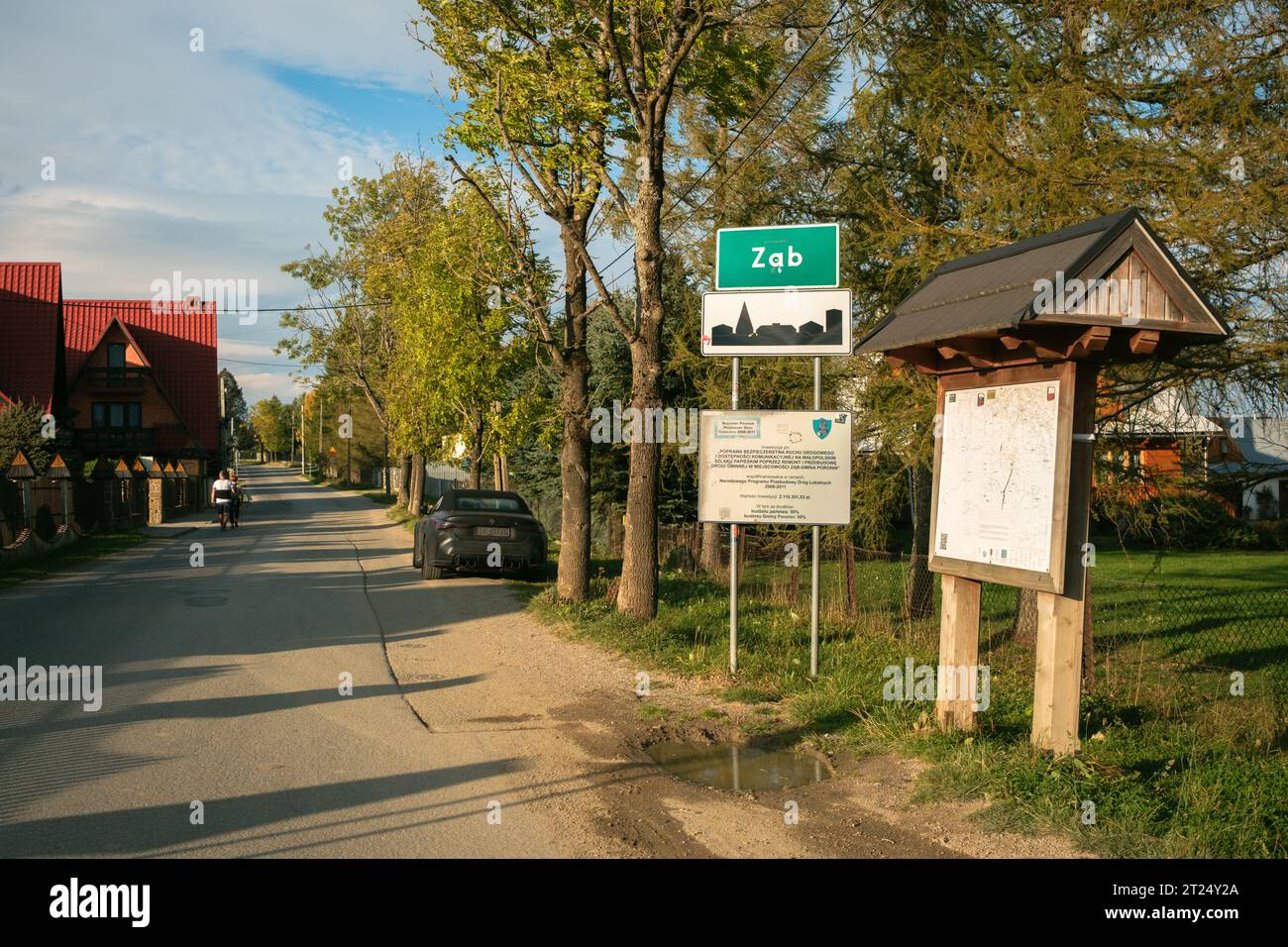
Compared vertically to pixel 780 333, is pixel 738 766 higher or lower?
lower

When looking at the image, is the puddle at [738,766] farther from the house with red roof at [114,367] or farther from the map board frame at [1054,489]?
the house with red roof at [114,367]

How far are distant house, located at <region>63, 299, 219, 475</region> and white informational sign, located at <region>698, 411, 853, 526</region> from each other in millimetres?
46286

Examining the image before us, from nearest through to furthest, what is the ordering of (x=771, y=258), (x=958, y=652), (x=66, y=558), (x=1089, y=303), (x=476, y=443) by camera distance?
1. (x=1089, y=303)
2. (x=958, y=652)
3. (x=771, y=258)
4. (x=66, y=558)
5. (x=476, y=443)

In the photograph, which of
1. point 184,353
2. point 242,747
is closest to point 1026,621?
point 242,747

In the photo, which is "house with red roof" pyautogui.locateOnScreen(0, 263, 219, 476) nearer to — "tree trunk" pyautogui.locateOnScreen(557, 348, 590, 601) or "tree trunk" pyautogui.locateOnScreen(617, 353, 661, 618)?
"tree trunk" pyautogui.locateOnScreen(557, 348, 590, 601)

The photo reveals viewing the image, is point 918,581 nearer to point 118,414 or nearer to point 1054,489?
point 1054,489

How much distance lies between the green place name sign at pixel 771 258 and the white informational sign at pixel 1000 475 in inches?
107

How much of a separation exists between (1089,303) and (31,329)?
46.8 meters

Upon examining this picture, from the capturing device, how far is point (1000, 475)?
6.61 m

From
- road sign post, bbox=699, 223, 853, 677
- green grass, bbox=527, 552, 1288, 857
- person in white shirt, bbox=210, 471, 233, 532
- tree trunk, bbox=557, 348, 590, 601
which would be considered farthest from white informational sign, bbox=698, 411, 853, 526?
person in white shirt, bbox=210, 471, 233, 532

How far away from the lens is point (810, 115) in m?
15.9

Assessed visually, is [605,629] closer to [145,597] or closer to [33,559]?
[145,597]

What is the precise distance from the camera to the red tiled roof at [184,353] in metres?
54.8

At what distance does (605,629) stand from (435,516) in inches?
235
